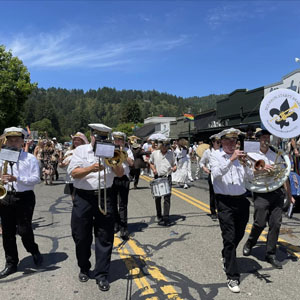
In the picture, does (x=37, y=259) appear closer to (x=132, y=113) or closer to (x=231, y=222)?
(x=231, y=222)

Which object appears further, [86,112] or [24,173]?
[86,112]

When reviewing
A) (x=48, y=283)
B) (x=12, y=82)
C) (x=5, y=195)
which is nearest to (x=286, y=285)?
(x=48, y=283)

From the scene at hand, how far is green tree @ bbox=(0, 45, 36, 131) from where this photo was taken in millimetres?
31188

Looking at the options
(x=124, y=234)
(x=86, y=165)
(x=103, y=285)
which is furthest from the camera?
(x=124, y=234)

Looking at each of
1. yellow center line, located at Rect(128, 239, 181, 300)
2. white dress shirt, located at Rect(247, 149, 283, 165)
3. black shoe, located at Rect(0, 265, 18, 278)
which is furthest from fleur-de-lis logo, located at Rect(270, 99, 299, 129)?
black shoe, located at Rect(0, 265, 18, 278)

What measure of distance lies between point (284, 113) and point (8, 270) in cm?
457

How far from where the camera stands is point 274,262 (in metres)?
4.58

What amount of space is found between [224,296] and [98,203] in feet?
6.00

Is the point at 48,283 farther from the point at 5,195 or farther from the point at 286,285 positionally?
the point at 286,285

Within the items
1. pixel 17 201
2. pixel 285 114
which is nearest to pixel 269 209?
pixel 285 114

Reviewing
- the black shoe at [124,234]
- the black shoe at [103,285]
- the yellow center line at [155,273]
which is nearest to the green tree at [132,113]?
the black shoe at [124,234]

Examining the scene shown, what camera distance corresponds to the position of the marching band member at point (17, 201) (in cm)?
430

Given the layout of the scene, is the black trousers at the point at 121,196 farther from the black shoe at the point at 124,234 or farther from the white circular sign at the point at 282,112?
the white circular sign at the point at 282,112

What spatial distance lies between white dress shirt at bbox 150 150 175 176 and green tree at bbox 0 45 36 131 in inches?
1090
